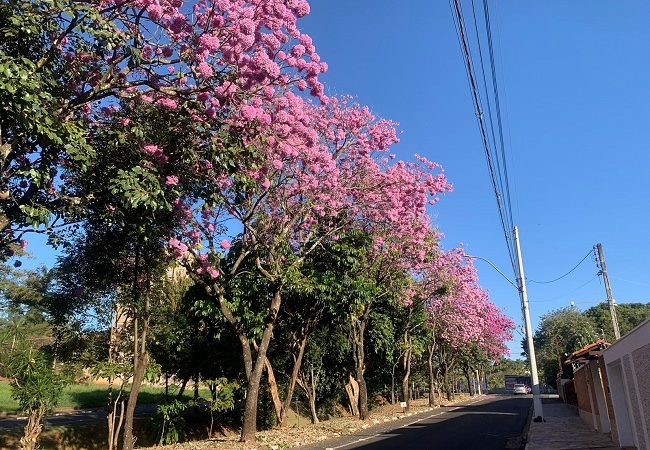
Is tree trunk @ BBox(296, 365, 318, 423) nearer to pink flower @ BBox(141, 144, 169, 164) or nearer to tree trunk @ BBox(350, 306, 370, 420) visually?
tree trunk @ BBox(350, 306, 370, 420)

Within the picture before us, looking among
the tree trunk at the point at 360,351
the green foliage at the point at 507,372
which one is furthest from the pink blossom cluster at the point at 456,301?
the green foliage at the point at 507,372

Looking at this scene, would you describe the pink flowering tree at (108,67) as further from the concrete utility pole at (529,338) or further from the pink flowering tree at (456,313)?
the pink flowering tree at (456,313)

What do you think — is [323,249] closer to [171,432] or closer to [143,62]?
[171,432]

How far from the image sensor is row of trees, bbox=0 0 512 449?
7922 mm

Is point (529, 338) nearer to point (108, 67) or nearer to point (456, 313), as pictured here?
point (456, 313)

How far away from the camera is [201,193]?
10148 mm

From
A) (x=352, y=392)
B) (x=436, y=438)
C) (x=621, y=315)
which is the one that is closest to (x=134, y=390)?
(x=436, y=438)

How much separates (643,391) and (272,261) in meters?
10.9

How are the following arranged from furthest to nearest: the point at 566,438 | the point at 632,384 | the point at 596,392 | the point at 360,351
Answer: the point at 360,351 < the point at 596,392 < the point at 566,438 < the point at 632,384

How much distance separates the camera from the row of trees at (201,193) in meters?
7.92

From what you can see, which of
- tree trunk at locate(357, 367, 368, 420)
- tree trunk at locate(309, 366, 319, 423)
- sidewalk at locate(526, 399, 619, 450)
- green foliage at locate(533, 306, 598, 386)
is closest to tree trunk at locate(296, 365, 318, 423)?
tree trunk at locate(309, 366, 319, 423)

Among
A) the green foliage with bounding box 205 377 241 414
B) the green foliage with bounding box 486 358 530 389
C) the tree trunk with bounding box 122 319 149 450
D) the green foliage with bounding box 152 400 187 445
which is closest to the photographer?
the tree trunk with bounding box 122 319 149 450

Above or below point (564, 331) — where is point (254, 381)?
below

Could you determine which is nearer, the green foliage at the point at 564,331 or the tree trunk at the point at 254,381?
the tree trunk at the point at 254,381
